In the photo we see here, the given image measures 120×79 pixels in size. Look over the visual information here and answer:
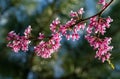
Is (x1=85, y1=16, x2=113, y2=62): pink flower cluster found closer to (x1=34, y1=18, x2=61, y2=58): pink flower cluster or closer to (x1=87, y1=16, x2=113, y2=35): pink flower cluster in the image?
(x1=87, y1=16, x2=113, y2=35): pink flower cluster

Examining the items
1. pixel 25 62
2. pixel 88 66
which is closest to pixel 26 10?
pixel 25 62

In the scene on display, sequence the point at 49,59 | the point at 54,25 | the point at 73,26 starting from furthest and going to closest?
the point at 49,59 < the point at 54,25 < the point at 73,26

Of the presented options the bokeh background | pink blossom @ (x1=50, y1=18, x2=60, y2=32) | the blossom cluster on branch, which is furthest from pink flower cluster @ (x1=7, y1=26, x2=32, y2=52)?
the bokeh background

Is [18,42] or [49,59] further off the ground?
[49,59]

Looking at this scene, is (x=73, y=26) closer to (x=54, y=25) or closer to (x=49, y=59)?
(x=54, y=25)

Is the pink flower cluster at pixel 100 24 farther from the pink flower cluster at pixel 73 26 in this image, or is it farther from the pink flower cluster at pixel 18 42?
the pink flower cluster at pixel 18 42

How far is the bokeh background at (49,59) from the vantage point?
347 cm

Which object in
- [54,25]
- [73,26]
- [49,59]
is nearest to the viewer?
[73,26]

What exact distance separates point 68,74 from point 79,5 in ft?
2.11

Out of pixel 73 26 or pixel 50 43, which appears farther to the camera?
pixel 50 43

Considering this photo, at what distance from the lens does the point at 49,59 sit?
357cm

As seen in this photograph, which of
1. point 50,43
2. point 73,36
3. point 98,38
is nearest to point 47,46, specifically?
point 50,43

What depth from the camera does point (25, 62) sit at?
351 cm

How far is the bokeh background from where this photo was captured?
3467 mm
